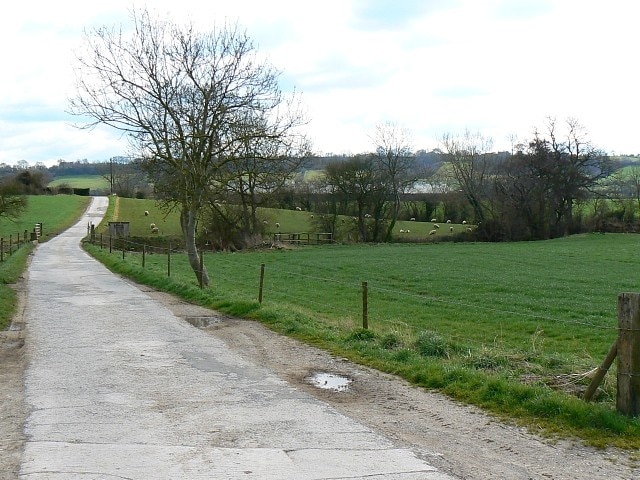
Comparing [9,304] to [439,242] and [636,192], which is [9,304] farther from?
[636,192]

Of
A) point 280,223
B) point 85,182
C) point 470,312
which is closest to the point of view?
point 470,312

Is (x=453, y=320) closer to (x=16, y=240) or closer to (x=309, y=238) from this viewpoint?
(x=16, y=240)

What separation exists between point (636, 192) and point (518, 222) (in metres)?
19.6

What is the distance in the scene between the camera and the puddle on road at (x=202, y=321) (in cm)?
1616

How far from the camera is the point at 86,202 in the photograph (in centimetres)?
10606

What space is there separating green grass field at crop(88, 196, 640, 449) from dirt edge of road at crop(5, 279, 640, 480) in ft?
1.23

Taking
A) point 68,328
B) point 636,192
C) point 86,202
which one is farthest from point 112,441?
point 86,202

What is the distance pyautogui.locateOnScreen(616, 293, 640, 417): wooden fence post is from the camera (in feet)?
25.2

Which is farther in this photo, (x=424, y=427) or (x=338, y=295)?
(x=338, y=295)

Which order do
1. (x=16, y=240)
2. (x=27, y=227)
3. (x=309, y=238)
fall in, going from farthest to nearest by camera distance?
1. (x=309, y=238)
2. (x=27, y=227)
3. (x=16, y=240)

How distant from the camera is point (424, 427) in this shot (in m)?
7.73

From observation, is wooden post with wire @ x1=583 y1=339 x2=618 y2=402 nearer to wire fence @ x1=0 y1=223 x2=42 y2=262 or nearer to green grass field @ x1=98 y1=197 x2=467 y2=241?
wire fence @ x1=0 y1=223 x2=42 y2=262

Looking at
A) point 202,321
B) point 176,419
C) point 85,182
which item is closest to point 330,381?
point 176,419

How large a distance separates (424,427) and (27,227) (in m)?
72.2
